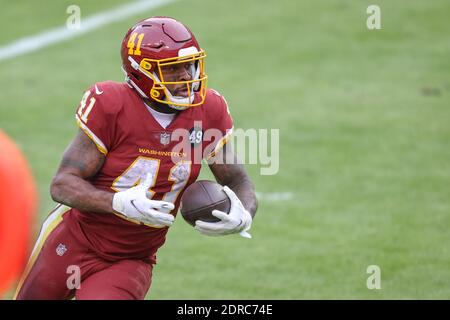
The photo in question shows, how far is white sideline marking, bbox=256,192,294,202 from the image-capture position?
975cm

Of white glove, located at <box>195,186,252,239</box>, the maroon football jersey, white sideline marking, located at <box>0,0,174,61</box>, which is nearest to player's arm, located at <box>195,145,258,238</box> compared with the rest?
white glove, located at <box>195,186,252,239</box>

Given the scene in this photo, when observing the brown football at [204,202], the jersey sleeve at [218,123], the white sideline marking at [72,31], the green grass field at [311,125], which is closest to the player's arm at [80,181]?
the brown football at [204,202]

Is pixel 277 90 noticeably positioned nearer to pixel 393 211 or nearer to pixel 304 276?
pixel 393 211

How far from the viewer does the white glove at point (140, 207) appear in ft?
16.3

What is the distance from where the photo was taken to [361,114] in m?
11.9

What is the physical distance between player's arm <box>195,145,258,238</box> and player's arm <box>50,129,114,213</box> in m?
0.55

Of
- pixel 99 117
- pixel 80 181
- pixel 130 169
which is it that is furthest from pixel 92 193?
pixel 99 117

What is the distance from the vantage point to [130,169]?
529cm

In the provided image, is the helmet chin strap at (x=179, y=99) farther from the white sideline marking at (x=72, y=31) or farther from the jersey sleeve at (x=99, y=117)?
the white sideline marking at (x=72, y=31)

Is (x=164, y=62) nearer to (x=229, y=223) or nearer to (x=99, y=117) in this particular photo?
(x=99, y=117)

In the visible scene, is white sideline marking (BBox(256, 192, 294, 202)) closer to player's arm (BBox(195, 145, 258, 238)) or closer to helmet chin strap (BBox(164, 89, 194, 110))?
player's arm (BBox(195, 145, 258, 238))

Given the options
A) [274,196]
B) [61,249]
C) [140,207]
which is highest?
[140,207]

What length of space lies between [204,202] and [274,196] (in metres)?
4.61
